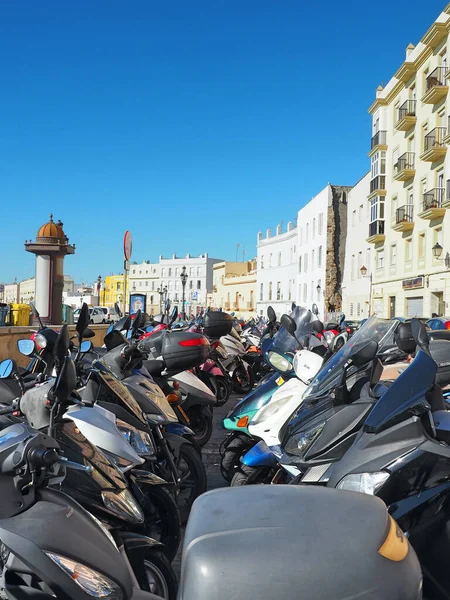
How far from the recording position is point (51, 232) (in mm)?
19625

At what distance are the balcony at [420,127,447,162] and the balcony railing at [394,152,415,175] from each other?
2389 mm

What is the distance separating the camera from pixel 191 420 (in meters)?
7.24

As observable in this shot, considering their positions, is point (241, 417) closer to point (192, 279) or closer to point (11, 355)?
point (11, 355)

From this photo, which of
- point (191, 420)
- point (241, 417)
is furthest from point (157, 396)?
point (191, 420)

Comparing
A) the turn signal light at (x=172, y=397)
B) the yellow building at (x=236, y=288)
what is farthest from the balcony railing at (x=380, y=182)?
the yellow building at (x=236, y=288)

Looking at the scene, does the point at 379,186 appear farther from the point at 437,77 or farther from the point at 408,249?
the point at 437,77

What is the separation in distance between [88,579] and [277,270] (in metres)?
65.2

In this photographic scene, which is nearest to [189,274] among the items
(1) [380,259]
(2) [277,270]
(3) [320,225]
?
(2) [277,270]

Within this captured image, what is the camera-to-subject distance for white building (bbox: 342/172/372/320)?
39.1 meters

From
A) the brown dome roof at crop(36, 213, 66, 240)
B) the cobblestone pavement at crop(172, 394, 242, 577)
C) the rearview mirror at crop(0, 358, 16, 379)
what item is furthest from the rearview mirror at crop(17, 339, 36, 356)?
the brown dome roof at crop(36, 213, 66, 240)

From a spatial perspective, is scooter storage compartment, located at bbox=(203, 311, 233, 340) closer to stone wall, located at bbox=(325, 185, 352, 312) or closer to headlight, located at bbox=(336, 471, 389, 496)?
headlight, located at bbox=(336, 471, 389, 496)

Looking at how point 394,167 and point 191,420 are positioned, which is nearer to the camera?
point 191,420

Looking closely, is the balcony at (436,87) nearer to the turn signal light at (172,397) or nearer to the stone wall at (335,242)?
the stone wall at (335,242)

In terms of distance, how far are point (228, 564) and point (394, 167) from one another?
34475 mm
